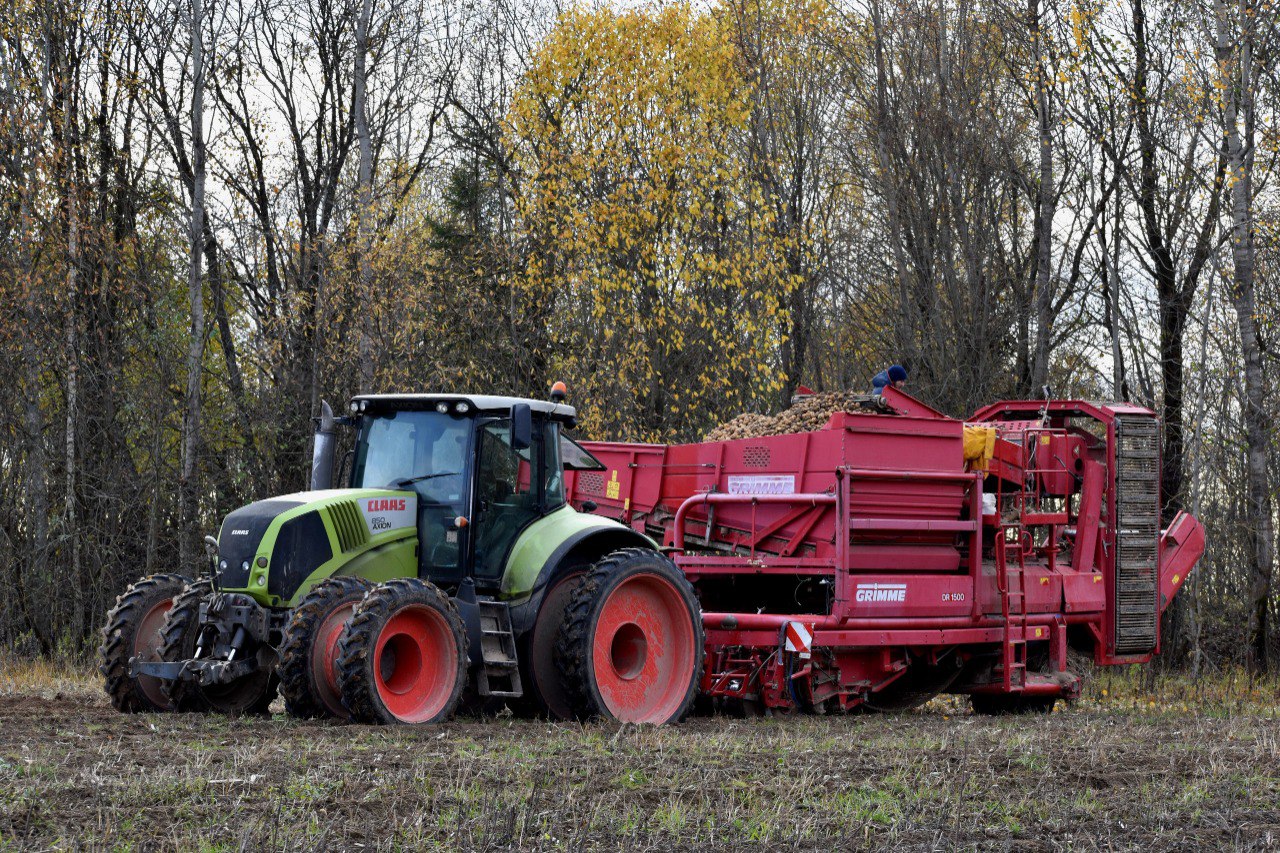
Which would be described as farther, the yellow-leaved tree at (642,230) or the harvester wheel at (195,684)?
the yellow-leaved tree at (642,230)

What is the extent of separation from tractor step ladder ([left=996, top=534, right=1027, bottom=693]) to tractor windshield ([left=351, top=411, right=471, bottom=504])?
5009 millimetres

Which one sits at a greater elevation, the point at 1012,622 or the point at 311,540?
the point at 311,540

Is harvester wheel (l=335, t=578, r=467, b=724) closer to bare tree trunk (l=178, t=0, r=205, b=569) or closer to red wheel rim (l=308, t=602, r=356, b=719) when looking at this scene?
red wheel rim (l=308, t=602, r=356, b=719)

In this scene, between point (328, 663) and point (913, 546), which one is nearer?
point (328, 663)

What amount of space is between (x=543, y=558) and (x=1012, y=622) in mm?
4689

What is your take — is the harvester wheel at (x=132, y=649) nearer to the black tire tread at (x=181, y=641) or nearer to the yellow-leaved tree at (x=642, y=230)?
the black tire tread at (x=181, y=641)

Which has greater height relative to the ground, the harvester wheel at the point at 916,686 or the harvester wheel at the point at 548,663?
the harvester wheel at the point at 548,663

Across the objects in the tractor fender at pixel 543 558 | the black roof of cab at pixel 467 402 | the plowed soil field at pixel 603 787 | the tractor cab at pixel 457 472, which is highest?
the black roof of cab at pixel 467 402

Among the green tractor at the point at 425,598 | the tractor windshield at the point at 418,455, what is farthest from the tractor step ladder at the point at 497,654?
the tractor windshield at the point at 418,455

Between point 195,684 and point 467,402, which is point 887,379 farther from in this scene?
point 195,684

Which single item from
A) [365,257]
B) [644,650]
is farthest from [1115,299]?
[644,650]

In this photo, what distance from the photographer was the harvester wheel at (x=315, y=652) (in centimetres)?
862

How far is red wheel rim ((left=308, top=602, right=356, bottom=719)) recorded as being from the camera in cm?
864

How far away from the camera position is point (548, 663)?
32.6 ft
